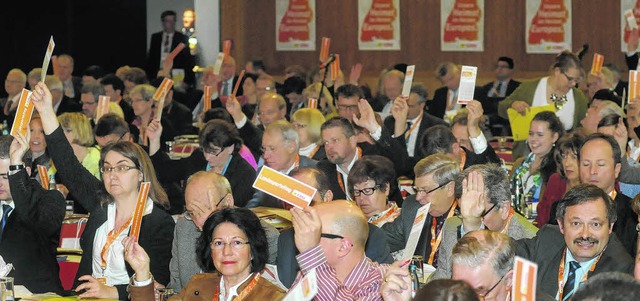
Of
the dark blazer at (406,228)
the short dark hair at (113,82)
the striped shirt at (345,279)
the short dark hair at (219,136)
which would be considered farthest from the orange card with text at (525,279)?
the short dark hair at (113,82)

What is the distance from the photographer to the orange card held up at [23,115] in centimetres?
617

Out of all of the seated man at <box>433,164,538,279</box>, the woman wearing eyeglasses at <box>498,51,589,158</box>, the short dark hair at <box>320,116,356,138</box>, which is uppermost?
the woman wearing eyeglasses at <box>498,51,589,158</box>

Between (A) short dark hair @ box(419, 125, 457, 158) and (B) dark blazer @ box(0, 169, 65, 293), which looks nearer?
(B) dark blazer @ box(0, 169, 65, 293)

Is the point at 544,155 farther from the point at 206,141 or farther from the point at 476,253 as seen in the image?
the point at 476,253

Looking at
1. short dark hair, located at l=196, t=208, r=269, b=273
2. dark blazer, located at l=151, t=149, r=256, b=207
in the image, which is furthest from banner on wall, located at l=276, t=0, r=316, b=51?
short dark hair, located at l=196, t=208, r=269, b=273

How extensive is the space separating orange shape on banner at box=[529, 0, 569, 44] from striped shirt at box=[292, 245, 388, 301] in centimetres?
1228

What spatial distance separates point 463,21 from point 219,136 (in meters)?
9.88

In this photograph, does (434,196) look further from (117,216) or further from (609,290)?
(609,290)

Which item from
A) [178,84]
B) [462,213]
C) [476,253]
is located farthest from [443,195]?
[178,84]

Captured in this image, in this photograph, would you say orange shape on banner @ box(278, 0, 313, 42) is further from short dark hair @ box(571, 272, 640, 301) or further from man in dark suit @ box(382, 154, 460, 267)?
short dark hair @ box(571, 272, 640, 301)

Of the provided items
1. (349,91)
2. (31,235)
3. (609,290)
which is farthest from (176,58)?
(609,290)

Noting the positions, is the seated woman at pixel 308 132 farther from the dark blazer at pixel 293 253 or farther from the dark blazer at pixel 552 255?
the dark blazer at pixel 552 255

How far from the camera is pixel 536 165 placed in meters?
8.31

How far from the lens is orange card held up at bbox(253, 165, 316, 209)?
504cm
